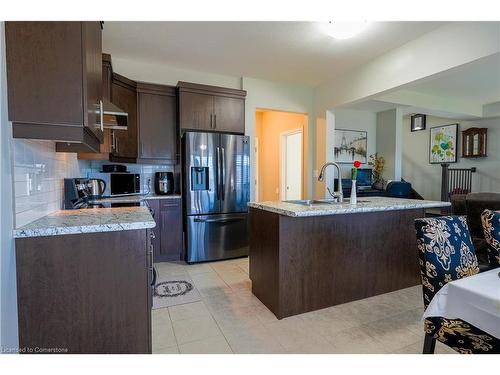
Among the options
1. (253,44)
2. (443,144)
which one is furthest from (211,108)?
(443,144)

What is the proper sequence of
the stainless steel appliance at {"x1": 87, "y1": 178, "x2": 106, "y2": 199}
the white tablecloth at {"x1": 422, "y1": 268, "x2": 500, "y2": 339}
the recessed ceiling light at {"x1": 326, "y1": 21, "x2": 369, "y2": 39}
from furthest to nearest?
the stainless steel appliance at {"x1": 87, "y1": 178, "x2": 106, "y2": 199} → the recessed ceiling light at {"x1": 326, "y1": 21, "x2": 369, "y2": 39} → the white tablecloth at {"x1": 422, "y1": 268, "x2": 500, "y2": 339}

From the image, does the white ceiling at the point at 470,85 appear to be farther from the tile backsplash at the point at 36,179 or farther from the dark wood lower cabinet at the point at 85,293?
the tile backsplash at the point at 36,179

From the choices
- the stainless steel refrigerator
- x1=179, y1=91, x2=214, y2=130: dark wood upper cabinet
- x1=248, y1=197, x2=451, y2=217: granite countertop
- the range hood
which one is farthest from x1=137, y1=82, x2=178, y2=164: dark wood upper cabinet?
x1=248, y1=197, x2=451, y2=217: granite countertop

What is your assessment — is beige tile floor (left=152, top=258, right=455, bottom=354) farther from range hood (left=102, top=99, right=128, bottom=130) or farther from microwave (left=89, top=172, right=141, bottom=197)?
microwave (left=89, top=172, right=141, bottom=197)

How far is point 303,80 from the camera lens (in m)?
4.27

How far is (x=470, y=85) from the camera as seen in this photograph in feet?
14.2

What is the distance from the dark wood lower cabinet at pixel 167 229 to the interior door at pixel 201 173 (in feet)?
0.71

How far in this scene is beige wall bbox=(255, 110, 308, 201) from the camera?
5.52 metres

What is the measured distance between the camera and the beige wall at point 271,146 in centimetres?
552

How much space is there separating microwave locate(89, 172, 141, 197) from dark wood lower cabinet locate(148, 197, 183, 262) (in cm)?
40

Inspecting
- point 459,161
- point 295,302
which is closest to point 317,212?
point 295,302

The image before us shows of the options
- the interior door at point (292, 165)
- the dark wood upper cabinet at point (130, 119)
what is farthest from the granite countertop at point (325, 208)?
the interior door at point (292, 165)

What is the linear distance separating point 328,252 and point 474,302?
1.32 m

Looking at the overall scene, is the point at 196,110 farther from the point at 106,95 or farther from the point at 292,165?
the point at 292,165
